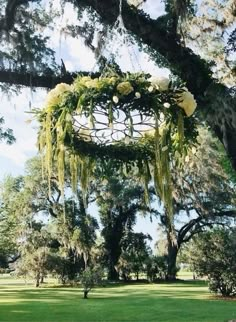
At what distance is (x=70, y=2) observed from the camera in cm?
700

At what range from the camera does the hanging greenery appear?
2762 millimetres

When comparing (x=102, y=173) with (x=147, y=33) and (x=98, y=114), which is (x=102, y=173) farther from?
(x=147, y=33)

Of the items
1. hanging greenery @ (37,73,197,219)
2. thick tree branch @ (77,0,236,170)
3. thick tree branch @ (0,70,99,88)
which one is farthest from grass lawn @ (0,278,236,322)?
hanging greenery @ (37,73,197,219)

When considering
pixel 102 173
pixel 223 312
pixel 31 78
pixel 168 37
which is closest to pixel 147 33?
pixel 168 37

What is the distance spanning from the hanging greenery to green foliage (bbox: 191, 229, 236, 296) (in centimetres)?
1376

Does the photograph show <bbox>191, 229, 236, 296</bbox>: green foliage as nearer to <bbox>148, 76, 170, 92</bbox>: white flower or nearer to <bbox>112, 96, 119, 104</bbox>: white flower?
<bbox>148, 76, 170, 92</bbox>: white flower

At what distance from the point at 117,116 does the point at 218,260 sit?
14.4m

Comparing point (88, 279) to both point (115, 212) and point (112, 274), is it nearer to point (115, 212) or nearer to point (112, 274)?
point (112, 274)

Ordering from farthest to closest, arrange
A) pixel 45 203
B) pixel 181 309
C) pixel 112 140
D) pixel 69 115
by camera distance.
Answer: pixel 45 203 → pixel 181 309 → pixel 112 140 → pixel 69 115

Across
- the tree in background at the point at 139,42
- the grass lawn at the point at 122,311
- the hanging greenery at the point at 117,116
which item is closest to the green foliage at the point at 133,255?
the grass lawn at the point at 122,311

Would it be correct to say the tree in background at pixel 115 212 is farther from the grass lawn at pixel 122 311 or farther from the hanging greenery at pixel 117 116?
the hanging greenery at pixel 117 116

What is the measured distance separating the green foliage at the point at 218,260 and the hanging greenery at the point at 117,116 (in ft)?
45.1

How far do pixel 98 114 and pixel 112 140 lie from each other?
18.4 inches

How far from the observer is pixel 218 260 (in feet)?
53.5
